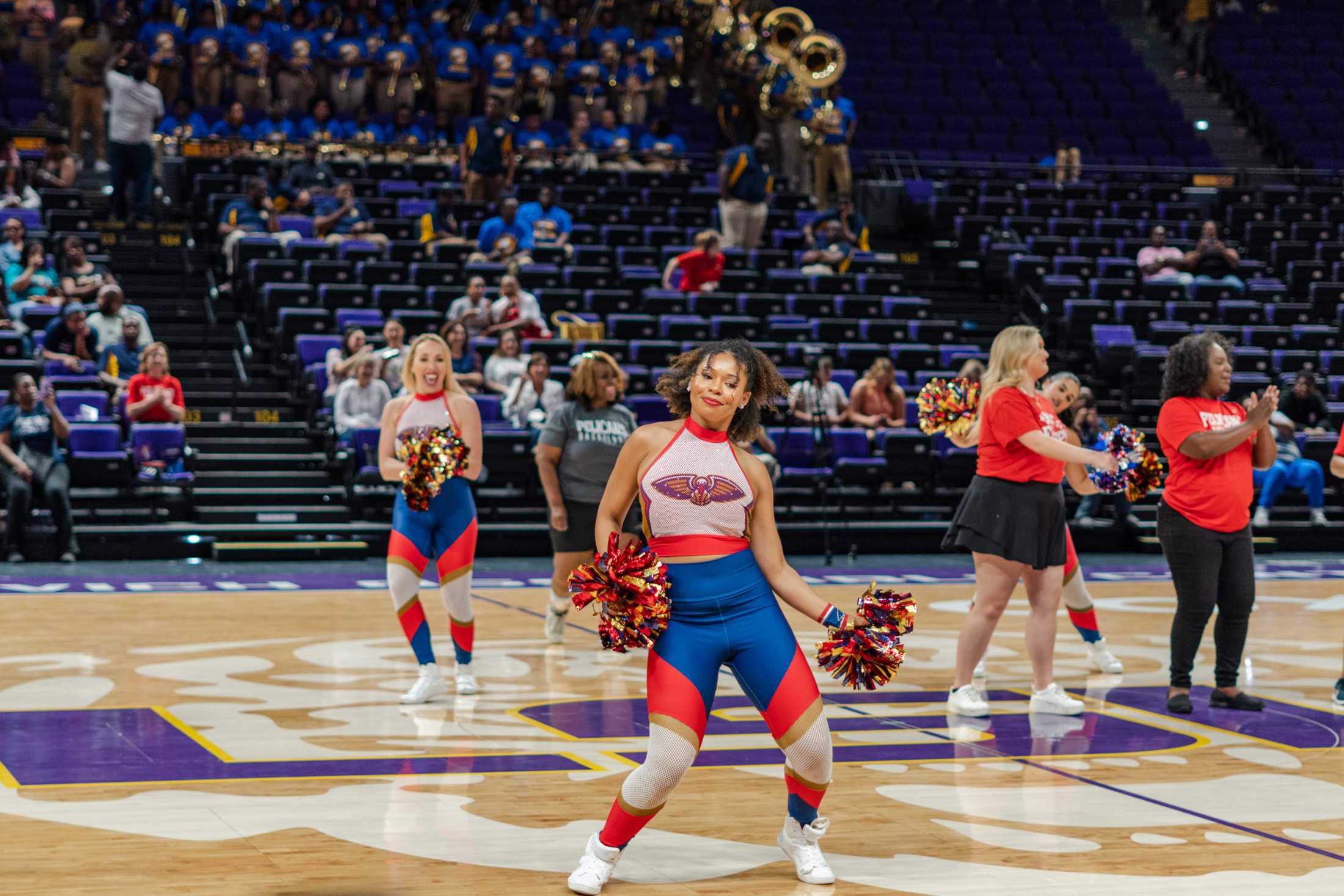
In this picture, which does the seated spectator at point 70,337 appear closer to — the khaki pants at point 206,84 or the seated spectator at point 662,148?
the khaki pants at point 206,84

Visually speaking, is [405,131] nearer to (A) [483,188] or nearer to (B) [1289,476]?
(A) [483,188]

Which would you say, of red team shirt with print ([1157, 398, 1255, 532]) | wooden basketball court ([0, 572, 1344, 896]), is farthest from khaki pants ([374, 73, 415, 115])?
red team shirt with print ([1157, 398, 1255, 532])

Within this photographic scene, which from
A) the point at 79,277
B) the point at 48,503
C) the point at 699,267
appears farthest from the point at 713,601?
the point at 699,267

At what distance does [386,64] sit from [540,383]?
769 centimetres

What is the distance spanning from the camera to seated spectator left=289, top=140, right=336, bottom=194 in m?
18.1

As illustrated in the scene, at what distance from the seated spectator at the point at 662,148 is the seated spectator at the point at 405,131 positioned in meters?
2.82

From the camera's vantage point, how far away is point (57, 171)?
18.0 metres

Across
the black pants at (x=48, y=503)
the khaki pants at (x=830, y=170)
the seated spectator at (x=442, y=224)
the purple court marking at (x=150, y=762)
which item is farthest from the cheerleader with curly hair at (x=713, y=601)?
the khaki pants at (x=830, y=170)

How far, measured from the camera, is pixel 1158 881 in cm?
495

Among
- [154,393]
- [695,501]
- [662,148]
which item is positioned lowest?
[154,393]

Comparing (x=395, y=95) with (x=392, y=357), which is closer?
(x=392, y=357)

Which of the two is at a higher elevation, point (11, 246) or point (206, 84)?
point (206, 84)

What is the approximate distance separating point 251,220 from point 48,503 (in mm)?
5142

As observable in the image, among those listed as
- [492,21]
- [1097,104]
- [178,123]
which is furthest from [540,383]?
[1097,104]
